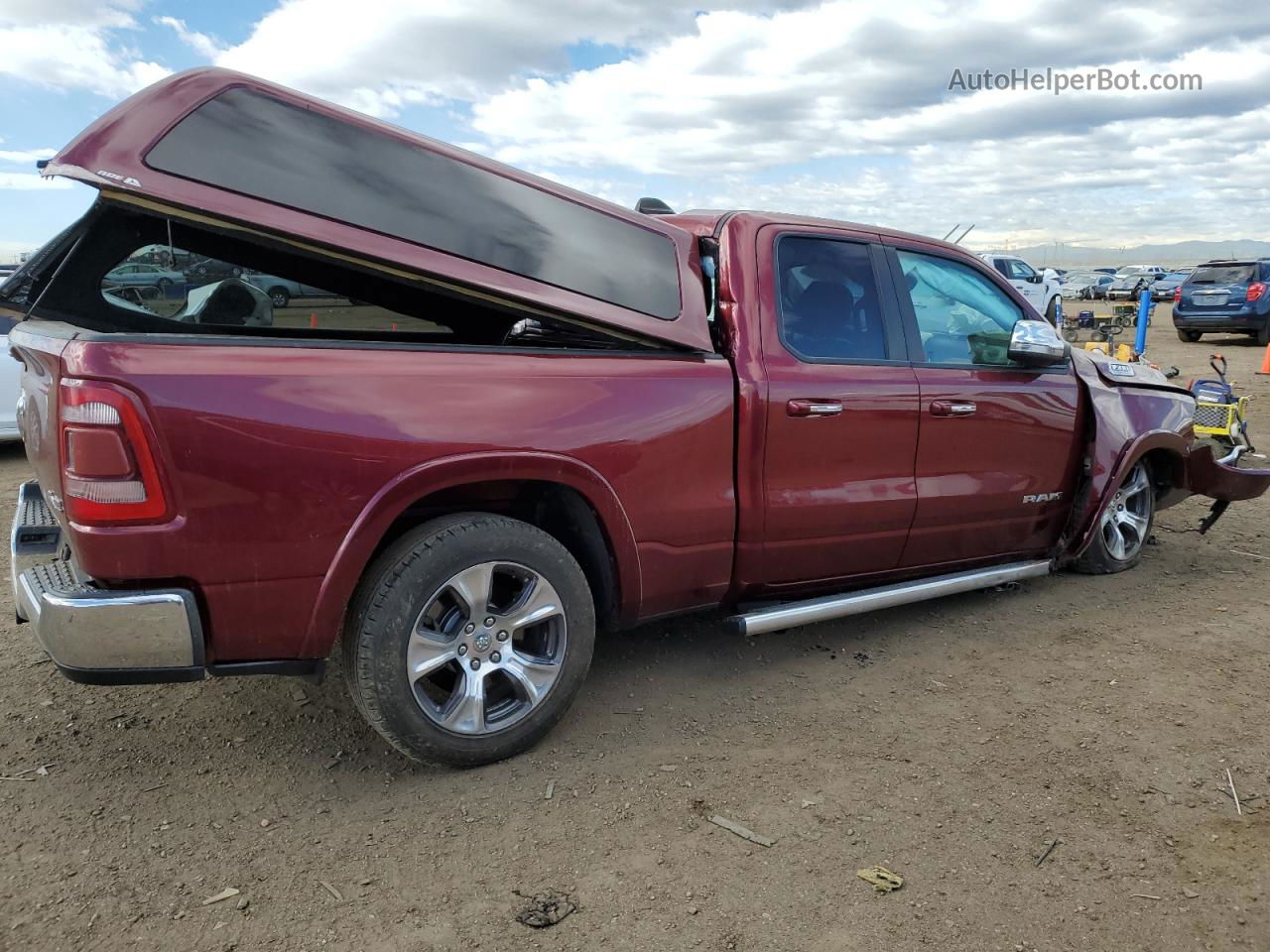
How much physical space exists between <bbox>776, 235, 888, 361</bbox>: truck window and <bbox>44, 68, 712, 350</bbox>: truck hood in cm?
44

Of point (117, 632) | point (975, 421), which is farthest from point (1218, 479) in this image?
point (117, 632)

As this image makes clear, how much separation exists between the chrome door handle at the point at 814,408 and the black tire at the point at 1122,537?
2050 millimetres

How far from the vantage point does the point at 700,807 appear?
2898mm

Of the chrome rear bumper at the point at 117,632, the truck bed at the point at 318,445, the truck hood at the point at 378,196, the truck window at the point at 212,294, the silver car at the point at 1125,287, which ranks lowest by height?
the chrome rear bumper at the point at 117,632

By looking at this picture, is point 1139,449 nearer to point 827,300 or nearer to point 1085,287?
point 827,300

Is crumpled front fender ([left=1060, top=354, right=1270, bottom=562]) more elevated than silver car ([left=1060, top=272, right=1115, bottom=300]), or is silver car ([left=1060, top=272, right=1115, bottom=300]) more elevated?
silver car ([left=1060, top=272, right=1115, bottom=300])

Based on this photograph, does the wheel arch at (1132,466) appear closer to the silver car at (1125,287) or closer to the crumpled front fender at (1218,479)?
the crumpled front fender at (1218,479)

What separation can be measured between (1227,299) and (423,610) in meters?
20.9

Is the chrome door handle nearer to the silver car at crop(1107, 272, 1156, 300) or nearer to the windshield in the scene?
the windshield

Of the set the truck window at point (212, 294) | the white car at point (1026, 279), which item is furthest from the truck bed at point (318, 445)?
the white car at point (1026, 279)

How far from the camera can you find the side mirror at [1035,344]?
4109mm

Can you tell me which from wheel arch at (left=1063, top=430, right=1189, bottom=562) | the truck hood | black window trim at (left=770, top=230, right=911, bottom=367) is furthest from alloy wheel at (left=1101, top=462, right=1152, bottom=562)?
the truck hood

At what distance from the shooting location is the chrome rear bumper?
8.08ft

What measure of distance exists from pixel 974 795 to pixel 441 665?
5.61 ft
